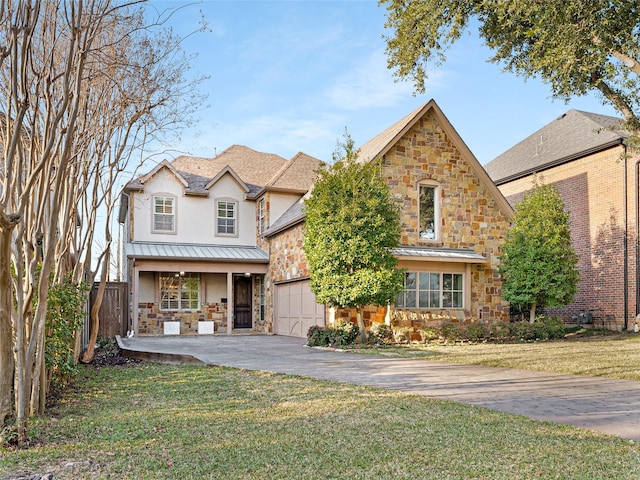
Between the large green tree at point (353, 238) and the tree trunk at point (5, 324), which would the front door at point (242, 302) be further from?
the tree trunk at point (5, 324)

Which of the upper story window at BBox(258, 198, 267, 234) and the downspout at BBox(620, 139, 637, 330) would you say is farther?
the upper story window at BBox(258, 198, 267, 234)

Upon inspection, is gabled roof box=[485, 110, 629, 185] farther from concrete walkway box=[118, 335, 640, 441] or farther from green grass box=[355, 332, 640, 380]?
concrete walkway box=[118, 335, 640, 441]

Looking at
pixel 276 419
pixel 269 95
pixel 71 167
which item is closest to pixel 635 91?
pixel 269 95

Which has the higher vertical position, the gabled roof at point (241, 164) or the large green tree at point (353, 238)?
the gabled roof at point (241, 164)

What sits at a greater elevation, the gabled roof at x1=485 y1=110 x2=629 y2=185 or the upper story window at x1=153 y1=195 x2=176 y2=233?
the gabled roof at x1=485 y1=110 x2=629 y2=185

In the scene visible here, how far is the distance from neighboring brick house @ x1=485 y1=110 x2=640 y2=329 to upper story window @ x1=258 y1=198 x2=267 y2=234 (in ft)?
32.7

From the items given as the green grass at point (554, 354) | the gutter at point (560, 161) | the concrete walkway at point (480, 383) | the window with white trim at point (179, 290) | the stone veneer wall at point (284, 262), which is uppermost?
the gutter at point (560, 161)

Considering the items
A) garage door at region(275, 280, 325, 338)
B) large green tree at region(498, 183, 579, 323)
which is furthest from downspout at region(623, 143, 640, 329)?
garage door at region(275, 280, 325, 338)

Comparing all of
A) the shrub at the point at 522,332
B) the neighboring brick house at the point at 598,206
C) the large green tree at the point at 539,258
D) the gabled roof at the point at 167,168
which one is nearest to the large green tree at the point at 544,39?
the large green tree at the point at 539,258

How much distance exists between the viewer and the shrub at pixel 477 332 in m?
15.1

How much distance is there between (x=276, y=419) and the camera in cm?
565

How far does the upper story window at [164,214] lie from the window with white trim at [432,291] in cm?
949

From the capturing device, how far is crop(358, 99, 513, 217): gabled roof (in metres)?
15.7

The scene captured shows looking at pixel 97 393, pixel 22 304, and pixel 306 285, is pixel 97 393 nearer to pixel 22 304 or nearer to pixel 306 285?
pixel 22 304
